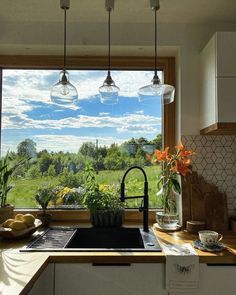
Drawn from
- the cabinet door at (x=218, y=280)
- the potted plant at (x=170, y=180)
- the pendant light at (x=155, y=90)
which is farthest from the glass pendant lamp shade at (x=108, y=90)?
the cabinet door at (x=218, y=280)

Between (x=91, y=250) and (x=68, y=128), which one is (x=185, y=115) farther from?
(x=91, y=250)

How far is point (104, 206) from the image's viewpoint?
2021 mm

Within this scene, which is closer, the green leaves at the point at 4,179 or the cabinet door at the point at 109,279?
the cabinet door at the point at 109,279

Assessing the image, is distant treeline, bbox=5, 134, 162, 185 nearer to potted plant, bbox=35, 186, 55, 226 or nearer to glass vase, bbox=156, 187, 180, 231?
potted plant, bbox=35, 186, 55, 226

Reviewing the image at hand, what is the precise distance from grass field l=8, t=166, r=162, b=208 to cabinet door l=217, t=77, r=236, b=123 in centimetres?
74

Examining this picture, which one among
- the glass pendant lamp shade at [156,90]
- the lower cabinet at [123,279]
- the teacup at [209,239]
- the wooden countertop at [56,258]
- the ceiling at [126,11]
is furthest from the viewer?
the ceiling at [126,11]

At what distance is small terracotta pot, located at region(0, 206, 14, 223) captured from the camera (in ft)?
6.50

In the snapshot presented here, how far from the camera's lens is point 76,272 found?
150cm

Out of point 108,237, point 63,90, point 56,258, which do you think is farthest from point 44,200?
point 63,90

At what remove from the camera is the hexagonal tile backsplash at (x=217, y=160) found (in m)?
2.14

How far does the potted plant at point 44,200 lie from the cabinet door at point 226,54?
4.50 feet

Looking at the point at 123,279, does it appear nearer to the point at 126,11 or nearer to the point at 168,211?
the point at 168,211

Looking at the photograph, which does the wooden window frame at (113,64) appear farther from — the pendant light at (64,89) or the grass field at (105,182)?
the pendant light at (64,89)

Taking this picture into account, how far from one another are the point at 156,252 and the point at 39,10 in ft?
5.62
